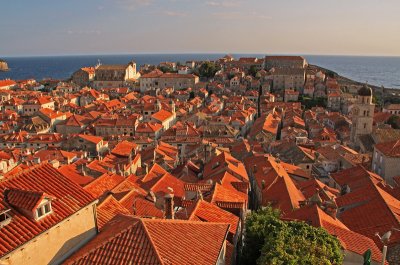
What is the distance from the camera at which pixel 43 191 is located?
12.0m

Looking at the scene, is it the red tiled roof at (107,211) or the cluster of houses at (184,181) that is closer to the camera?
the cluster of houses at (184,181)

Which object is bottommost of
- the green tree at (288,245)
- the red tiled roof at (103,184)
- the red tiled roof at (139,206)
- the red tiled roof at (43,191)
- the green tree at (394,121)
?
the green tree at (394,121)

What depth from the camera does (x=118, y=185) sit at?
81.7 feet

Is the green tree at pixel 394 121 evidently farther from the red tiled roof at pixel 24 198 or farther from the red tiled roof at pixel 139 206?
the red tiled roof at pixel 24 198

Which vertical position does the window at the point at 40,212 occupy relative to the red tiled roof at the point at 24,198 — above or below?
below

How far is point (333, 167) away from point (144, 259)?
3614 cm

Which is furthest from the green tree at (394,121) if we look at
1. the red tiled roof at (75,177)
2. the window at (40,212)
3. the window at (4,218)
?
the window at (4,218)

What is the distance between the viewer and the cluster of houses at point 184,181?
11.0 meters

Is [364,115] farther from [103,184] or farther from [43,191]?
[43,191]

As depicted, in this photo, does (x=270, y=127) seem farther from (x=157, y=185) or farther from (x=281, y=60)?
(x=281, y=60)

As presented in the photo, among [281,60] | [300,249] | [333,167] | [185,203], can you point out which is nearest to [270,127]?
[333,167]

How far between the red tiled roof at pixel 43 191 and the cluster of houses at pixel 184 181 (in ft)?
0.11

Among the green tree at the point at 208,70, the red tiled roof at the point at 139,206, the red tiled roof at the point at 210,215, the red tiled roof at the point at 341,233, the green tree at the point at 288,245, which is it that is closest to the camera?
the green tree at the point at 288,245

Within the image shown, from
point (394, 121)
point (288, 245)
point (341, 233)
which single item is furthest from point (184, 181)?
point (394, 121)
